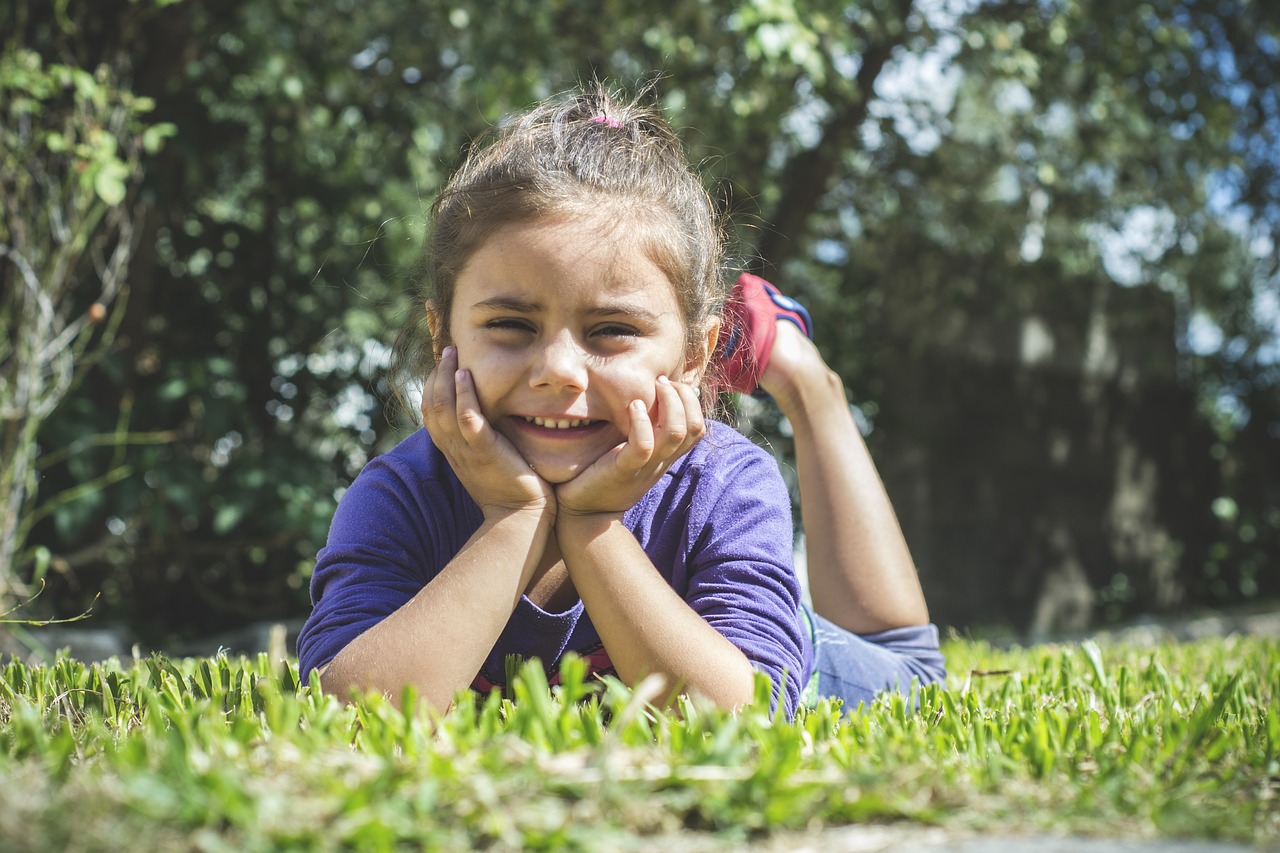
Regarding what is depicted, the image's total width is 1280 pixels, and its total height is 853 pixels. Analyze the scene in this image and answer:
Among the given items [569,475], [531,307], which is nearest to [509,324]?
[531,307]

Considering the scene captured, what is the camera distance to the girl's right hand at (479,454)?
1.90 metres

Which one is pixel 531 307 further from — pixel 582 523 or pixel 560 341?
pixel 582 523

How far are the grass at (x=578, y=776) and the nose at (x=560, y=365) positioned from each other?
0.59m

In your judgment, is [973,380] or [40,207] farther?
[973,380]

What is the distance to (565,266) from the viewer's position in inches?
77.9

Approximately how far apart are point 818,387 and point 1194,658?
4.71 feet

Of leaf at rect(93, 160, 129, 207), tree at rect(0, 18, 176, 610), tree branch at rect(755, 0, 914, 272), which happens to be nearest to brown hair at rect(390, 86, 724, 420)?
leaf at rect(93, 160, 129, 207)

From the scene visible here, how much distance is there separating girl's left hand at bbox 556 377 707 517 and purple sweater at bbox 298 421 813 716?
24 cm

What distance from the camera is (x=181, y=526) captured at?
5504mm

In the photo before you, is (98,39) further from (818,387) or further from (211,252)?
(818,387)

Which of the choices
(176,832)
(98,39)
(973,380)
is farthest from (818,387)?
(973,380)

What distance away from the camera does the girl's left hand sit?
6.21ft

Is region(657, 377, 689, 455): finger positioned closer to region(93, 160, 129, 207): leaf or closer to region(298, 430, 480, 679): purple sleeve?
region(298, 430, 480, 679): purple sleeve

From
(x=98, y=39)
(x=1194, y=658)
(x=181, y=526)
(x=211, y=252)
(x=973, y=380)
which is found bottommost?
(x=1194, y=658)
